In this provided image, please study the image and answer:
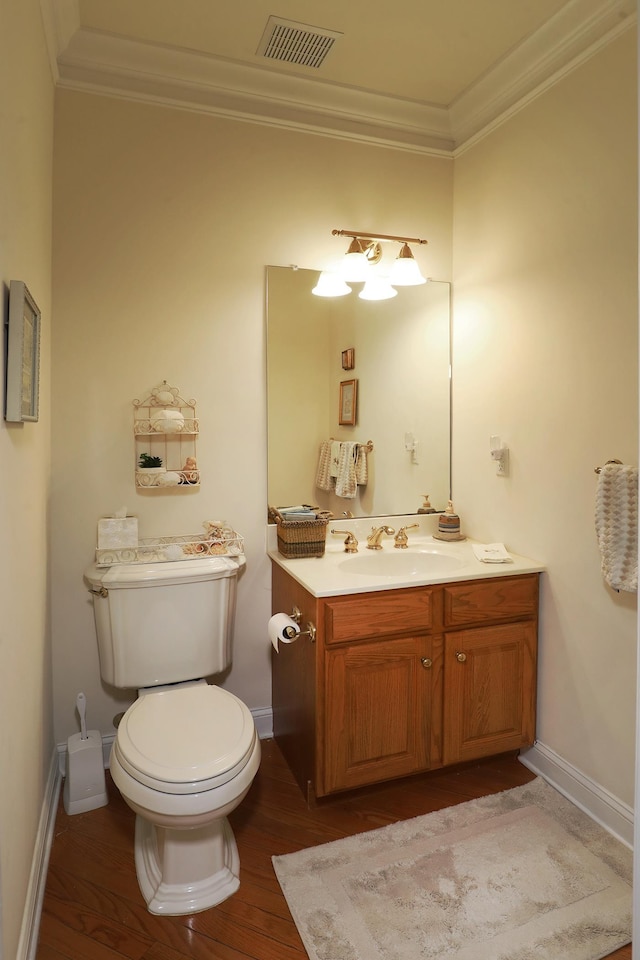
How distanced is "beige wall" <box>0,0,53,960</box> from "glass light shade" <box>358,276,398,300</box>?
1.23 meters

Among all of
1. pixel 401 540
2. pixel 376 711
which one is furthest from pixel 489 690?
pixel 401 540

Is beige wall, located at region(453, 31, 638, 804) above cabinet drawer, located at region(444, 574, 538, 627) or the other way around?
above

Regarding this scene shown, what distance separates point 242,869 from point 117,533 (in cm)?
119

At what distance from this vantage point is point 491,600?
220cm

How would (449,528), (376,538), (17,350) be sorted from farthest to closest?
(449,528) < (376,538) < (17,350)

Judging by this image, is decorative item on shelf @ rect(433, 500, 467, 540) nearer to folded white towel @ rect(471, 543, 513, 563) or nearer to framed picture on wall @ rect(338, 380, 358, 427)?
folded white towel @ rect(471, 543, 513, 563)

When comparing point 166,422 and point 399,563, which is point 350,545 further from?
point 166,422

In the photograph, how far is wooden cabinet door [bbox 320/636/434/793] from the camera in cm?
200

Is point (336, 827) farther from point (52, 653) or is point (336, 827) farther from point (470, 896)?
point (52, 653)

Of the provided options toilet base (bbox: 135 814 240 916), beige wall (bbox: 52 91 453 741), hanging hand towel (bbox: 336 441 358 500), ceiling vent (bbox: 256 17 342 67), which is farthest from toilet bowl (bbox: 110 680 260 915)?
ceiling vent (bbox: 256 17 342 67)

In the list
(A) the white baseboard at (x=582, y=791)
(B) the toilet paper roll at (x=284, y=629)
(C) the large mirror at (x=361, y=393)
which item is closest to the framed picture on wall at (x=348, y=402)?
(C) the large mirror at (x=361, y=393)

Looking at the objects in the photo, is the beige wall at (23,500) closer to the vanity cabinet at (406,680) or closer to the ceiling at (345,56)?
the ceiling at (345,56)

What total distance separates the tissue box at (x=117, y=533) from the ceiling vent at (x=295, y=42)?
5.89 ft

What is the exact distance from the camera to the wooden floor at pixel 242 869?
1.56 metres
